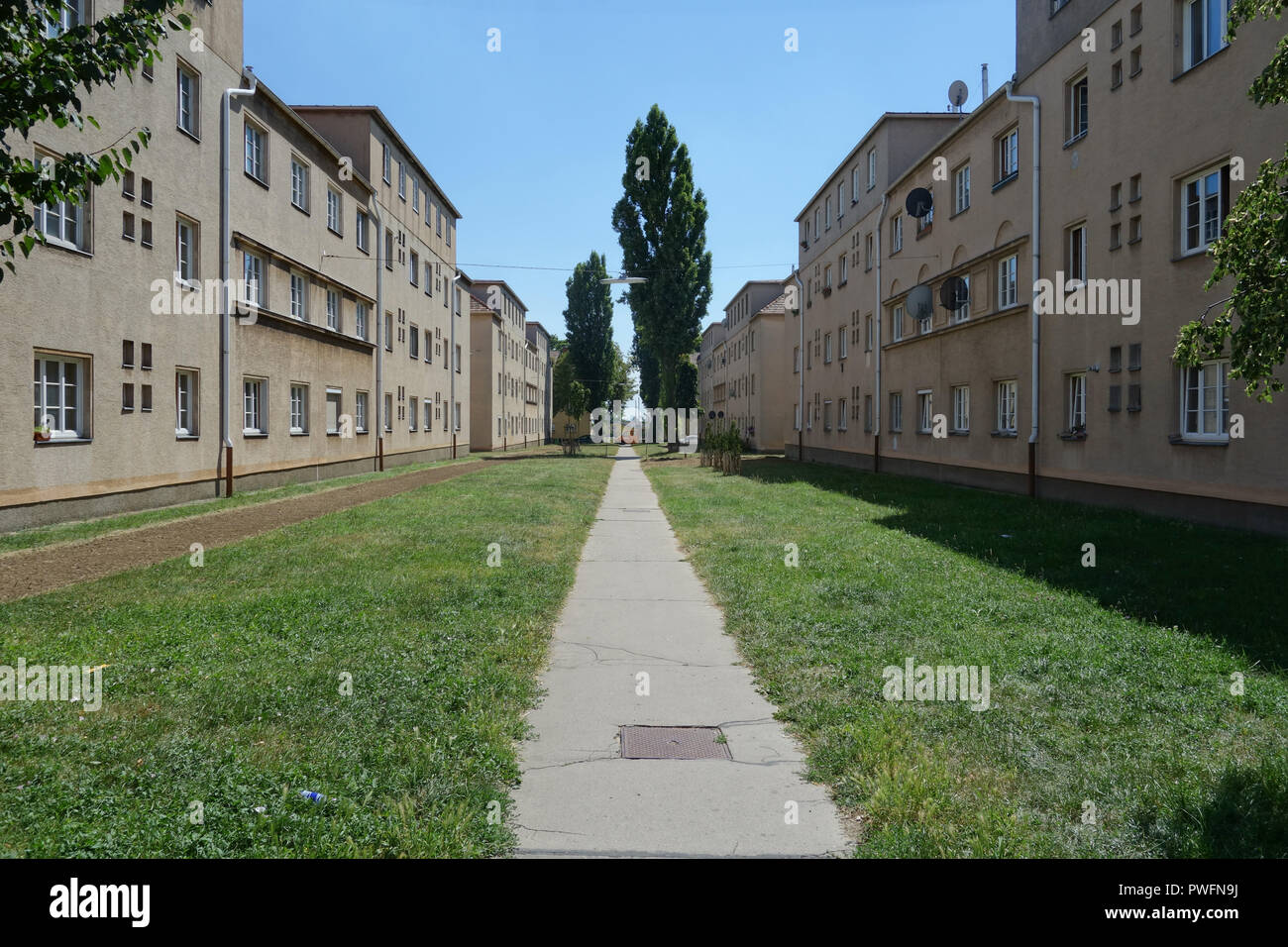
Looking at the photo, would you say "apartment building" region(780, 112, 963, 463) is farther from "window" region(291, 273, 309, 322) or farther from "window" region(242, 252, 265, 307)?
"window" region(242, 252, 265, 307)

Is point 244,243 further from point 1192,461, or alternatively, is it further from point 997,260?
point 1192,461

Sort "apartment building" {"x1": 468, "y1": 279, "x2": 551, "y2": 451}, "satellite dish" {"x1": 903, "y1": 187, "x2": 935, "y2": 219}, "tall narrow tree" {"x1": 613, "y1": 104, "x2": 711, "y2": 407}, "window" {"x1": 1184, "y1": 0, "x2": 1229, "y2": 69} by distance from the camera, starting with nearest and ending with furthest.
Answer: "window" {"x1": 1184, "y1": 0, "x2": 1229, "y2": 69}, "satellite dish" {"x1": 903, "y1": 187, "x2": 935, "y2": 219}, "tall narrow tree" {"x1": 613, "y1": 104, "x2": 711, "y2": 407}, "apartment building" {"x1": 468, "y1": 279, "x2": 551, "y2": 451}

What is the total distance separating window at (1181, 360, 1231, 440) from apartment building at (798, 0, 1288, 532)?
0.03 meters

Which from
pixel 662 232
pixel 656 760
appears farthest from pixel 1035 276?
pixel 662 232

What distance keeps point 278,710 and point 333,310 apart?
70.6 feet

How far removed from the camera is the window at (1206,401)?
12.0 meters

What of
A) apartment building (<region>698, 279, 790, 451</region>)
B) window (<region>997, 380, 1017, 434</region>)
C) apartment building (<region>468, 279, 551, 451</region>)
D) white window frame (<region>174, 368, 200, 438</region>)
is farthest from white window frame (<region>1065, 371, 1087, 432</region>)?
apartment building (<region>468, 279, 551, 451</region>)

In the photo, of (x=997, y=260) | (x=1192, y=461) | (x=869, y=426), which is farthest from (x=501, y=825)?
(x=869, y=426)

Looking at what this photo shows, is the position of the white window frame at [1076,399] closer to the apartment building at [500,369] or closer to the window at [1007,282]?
the window at [1007,282]

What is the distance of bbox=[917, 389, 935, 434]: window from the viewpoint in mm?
23944

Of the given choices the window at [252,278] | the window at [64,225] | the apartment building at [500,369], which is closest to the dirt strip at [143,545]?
the window at [64,225]

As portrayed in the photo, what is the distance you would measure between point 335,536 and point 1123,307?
13.0 m

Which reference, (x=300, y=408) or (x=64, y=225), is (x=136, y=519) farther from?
(x=300, y=408)

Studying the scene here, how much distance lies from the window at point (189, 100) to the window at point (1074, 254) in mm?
16782
